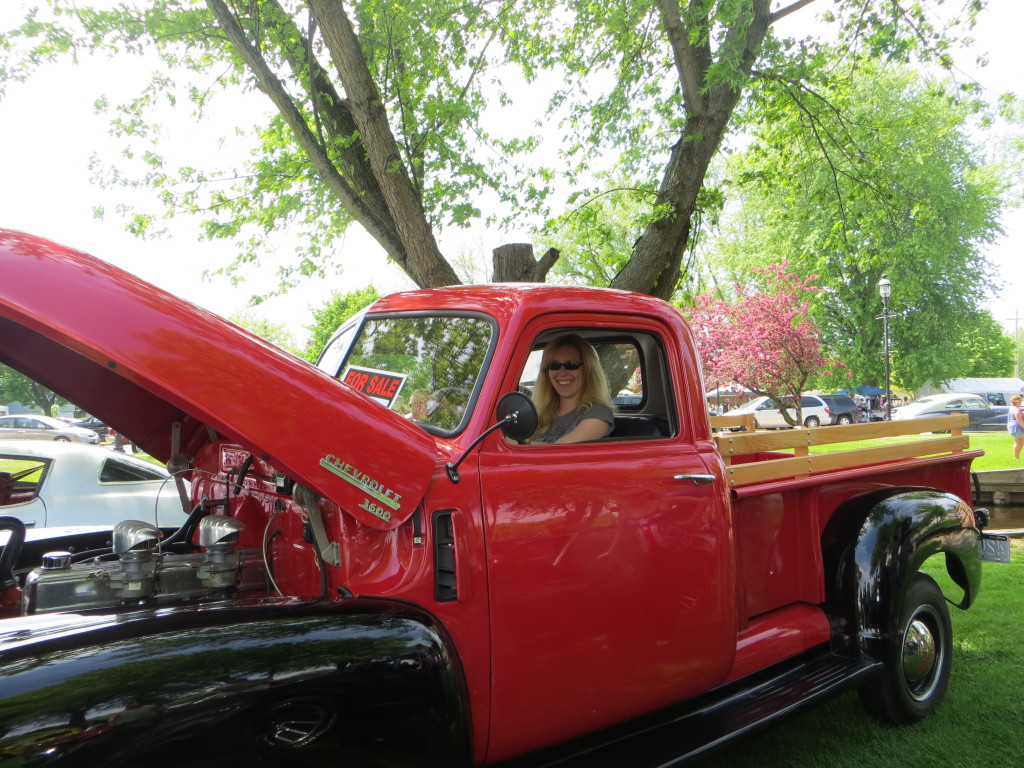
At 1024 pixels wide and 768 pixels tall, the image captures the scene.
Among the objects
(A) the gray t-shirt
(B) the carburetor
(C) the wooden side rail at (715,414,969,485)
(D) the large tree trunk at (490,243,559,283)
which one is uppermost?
(D) the large tree trunk at (490,243,559,283)

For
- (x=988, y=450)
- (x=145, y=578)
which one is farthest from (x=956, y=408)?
A: (x=145, y=578)

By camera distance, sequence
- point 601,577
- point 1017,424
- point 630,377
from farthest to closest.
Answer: point 1017,424, point 630,377, point 601,577

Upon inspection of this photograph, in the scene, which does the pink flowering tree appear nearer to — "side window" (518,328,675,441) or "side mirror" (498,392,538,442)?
"side window" (518,328,675,441)

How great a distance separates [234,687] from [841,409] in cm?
3852

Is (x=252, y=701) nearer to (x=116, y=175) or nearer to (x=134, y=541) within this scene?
(x=134, y=541)

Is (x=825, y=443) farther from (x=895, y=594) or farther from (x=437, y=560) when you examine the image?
(x=437, y=560)

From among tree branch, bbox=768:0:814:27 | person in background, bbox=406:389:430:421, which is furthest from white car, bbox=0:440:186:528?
tree branch, bbox=768:0:814:27

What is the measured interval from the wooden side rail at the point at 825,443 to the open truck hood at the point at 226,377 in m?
1.66

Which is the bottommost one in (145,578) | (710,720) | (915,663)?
(915,663)

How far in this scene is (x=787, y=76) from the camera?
7.43 m

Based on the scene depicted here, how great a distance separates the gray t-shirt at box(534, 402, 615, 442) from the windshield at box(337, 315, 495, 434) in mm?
561

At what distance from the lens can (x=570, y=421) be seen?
3.25 meters

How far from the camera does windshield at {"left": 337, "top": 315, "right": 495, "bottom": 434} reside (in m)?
2.79

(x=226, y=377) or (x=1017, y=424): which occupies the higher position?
(x=226, y=377)
